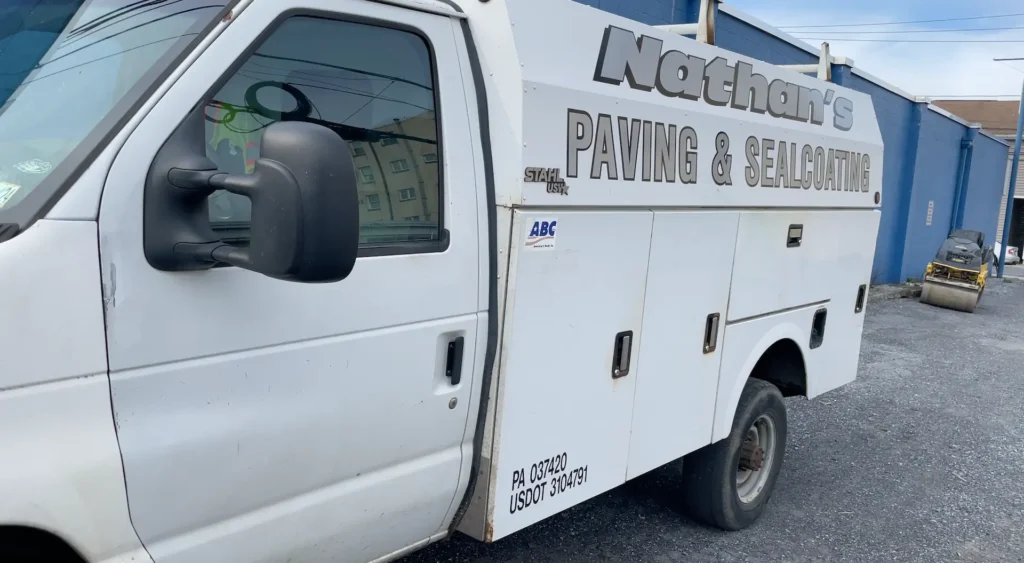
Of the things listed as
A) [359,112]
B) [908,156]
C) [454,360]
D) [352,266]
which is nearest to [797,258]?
[454,360]

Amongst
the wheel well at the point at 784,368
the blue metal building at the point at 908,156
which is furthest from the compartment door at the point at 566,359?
the blue metal building at the point at 908,156

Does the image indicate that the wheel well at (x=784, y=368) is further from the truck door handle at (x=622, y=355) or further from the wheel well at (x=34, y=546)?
the wheel well at (x=34, y=546)

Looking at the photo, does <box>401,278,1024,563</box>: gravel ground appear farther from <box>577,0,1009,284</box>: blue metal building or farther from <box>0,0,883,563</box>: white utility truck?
<box>577,0,1009,284</box>: blue metal building

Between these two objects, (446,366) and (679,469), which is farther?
(679,469)

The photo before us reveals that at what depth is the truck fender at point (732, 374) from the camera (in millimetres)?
3967

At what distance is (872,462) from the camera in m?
5.94

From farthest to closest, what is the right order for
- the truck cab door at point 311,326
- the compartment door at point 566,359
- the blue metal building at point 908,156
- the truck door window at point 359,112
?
1. the blue metal building at point 908,156
2. the compartment door at point 566,359
3. the truck door window at point 359,112
4. the truck cab door at point 311,326

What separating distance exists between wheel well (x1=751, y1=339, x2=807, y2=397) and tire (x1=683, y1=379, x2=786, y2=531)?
0.23m

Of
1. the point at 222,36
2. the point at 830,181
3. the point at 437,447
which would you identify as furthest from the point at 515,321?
the point at 830,181

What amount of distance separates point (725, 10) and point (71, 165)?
32.0 ft

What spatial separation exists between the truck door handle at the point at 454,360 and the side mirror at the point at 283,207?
878mm

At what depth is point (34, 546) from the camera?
71.4 inches

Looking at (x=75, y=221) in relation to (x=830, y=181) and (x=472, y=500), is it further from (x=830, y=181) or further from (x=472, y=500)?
(x=830, y=181)

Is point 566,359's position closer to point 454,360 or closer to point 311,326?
point 454,360
